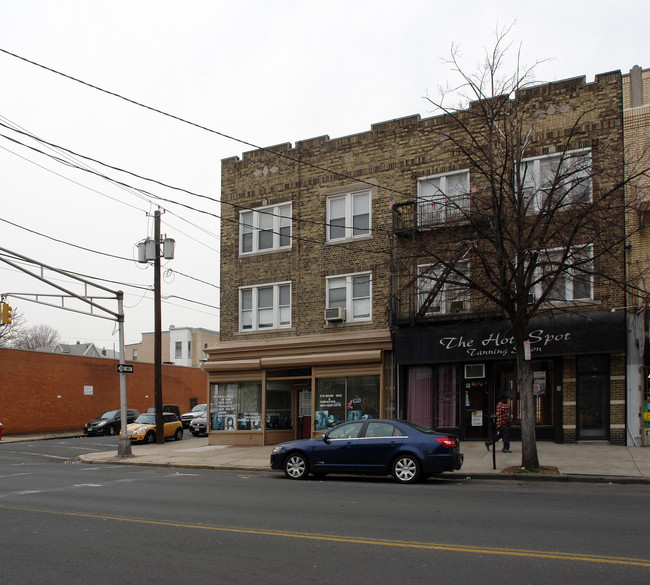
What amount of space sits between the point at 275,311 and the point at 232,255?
10.0ft

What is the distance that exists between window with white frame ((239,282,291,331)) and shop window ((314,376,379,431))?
3.01 metres

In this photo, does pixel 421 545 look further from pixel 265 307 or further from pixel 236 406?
pixel 236 406

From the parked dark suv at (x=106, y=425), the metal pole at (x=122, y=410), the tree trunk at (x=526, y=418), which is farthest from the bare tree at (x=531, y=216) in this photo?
the parked dark suv at (x=106, y=425)

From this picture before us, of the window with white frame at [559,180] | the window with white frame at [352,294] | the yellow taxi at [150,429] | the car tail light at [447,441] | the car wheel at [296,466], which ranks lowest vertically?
the yellow taxi at [150,429]

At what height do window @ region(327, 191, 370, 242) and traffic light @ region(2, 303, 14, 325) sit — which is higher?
window @ region(327, 191, 370, 242)

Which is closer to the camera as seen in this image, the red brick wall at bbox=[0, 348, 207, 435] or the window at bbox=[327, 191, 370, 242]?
the window at bbox=[327, 191, 370, 242]

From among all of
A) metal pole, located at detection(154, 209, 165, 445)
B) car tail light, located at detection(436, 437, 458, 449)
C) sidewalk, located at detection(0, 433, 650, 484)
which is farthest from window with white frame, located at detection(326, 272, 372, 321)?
car tail light, located at detection(436, 437, 458, 449)

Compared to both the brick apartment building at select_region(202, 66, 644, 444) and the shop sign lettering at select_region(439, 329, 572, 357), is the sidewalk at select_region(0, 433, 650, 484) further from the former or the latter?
the shop sign lettering at select_region(439, 329, 572, 357)

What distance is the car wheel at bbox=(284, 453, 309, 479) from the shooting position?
50.7ft

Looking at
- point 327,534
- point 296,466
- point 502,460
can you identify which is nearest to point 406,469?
point 296,466

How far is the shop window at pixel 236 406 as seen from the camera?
2522 cm

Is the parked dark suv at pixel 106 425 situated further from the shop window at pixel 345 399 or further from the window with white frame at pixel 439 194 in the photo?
the window with white frame at pixel 439 194

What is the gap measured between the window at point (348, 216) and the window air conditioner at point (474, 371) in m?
5.71

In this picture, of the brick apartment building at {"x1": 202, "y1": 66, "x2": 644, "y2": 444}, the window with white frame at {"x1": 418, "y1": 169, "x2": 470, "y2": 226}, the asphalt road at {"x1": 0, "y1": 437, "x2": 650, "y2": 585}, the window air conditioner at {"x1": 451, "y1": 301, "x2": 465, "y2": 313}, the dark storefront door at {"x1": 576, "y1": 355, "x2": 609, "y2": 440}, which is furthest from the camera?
the window air conditioner at {"x1": 451, "y1": 301, "x2": 465, "y2": 313}
